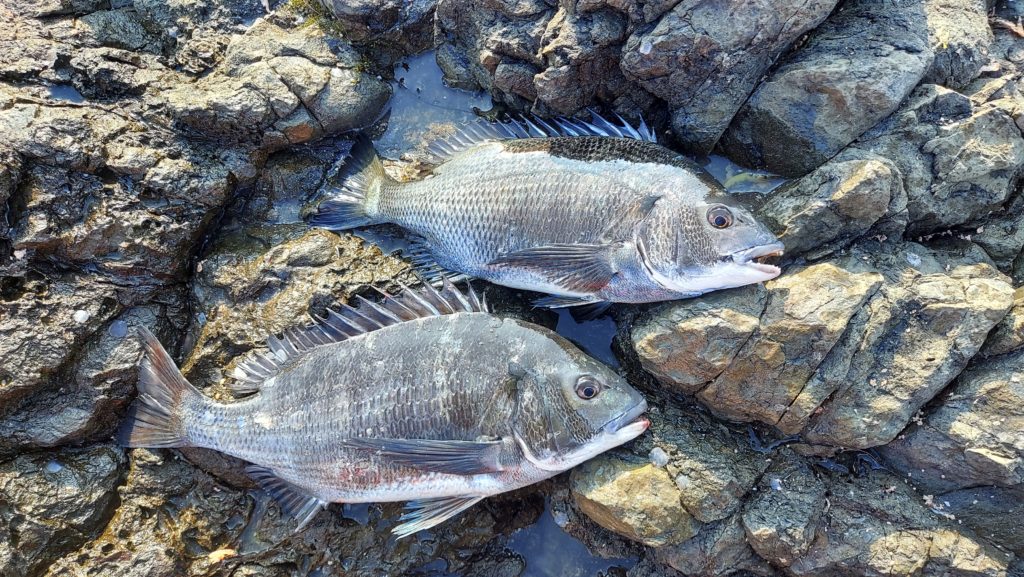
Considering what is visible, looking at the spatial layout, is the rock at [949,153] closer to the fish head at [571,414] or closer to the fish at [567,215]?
the fish at [567,215]

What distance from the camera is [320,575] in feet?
14.8

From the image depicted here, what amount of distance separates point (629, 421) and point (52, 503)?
4.04 metres

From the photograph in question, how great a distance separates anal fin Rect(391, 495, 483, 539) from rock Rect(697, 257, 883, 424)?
6.23ft

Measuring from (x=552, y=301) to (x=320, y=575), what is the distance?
2.63 meters

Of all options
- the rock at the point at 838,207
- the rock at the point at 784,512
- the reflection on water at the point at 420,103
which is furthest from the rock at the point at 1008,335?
the reflection on water at the point at 420,103

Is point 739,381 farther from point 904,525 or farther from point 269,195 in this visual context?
point 269,195

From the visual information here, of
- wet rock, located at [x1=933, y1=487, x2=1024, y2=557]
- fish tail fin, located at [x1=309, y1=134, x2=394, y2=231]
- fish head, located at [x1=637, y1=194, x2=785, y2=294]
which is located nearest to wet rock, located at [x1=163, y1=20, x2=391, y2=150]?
fish tail fin, located at [x1=309, y1=134, x2=394, y2=231]

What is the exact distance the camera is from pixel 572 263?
14.3 feet

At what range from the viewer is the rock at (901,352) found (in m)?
3.88

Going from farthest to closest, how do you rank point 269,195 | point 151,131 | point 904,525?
1. point 269,195
2. point 151,131
3. point 904,525

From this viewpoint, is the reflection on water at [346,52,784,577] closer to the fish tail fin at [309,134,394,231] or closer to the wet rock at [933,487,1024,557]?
the fish tail fin at [309,134,394,231]

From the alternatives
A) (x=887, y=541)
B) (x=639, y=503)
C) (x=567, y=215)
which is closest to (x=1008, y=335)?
(x=887, y=541)

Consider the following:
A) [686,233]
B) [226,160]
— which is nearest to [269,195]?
[226,160]

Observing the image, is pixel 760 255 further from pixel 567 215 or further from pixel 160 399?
pixel 160 399
